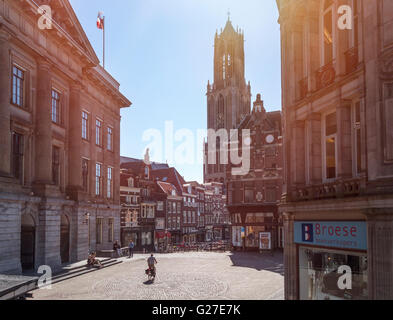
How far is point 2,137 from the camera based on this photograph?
23.0m

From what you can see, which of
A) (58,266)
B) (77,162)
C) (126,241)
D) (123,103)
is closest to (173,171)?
(126,241)

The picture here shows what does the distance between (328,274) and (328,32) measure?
25.4ft

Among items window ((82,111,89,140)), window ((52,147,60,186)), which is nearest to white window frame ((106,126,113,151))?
window ((82,111,89,140))

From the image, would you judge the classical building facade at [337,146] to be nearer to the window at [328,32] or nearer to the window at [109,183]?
the window at [328,32]

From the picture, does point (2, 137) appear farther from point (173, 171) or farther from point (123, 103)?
point (173, 171)

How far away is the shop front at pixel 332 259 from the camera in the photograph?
1020 cm

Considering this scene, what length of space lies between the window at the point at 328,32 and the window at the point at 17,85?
20044 millimetres

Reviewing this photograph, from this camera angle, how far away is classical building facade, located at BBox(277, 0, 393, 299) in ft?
31.0

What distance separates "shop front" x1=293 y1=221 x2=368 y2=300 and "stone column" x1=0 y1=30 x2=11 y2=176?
17.5 meters

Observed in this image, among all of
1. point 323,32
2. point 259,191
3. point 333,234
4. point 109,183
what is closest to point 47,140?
point 109,183

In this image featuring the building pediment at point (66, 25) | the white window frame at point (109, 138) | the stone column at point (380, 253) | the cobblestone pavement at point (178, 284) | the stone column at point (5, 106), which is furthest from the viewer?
the white window frame at point (109, 138)

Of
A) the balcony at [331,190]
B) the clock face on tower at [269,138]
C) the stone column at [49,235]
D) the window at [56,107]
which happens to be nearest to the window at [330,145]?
the balcony at [331,190]

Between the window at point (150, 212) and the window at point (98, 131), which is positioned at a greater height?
the window at point (98, 131)

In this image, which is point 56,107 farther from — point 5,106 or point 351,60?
point 351,60
